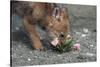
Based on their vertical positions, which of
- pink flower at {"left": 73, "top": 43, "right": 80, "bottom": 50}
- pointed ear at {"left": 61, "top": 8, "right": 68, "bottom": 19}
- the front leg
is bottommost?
pink flower at {"left": 73, "top": 43, "right": 80, "bottom": 50}

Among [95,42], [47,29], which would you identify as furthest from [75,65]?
[47,29]

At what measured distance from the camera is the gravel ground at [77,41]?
2.17m

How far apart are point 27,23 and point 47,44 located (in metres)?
0.31

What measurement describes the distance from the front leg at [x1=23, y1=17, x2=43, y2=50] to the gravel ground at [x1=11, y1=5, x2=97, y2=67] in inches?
1.8

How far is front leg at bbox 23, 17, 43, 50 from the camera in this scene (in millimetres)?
2219

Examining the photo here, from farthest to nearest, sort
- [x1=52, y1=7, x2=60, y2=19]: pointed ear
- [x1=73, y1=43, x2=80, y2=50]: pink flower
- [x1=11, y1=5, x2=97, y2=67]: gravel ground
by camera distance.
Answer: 1. [x1=73, y1=43, x2=80, y2=50]: pink flower
2. [x1=52, y1=7, x2=60, y2=19]: pointed ear
3. [x1=11, y1=5, x2=97, y2=67]: gravel ground

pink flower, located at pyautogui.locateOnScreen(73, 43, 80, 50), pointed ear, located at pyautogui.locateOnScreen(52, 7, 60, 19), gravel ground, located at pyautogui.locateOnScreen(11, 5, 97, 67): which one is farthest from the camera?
pink flower, located at pyautogui.locateOnScreen(73, 43, 80, 50)

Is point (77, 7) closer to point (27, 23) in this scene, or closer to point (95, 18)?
point (95, 18)

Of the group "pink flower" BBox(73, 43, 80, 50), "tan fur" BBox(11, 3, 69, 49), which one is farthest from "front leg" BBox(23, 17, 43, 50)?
"pink flower" BBox(73, 43, 80, 50)

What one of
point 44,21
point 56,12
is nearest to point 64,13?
point 56,12

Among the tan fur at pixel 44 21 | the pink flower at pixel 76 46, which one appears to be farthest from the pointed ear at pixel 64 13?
the pink flower at pixel 76 46

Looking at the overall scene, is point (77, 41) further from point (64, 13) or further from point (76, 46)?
point (64, 13)

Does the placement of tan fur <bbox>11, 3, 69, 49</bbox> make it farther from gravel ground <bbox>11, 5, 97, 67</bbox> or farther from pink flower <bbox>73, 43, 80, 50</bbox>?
pink flower <bbox>73, 43, 80, 50</bbox>

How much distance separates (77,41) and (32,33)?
0.53 m
